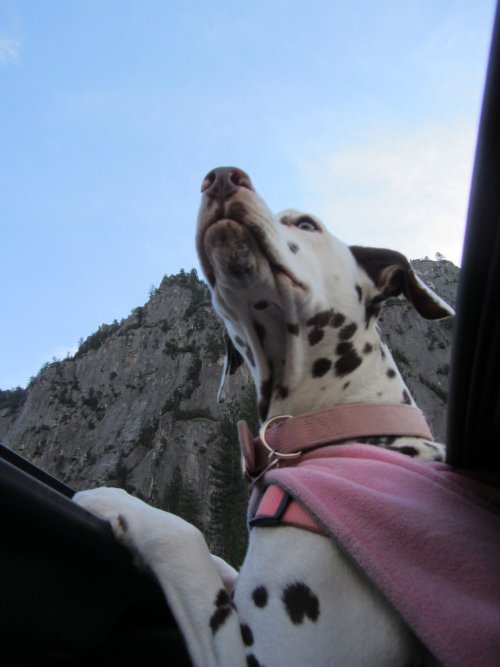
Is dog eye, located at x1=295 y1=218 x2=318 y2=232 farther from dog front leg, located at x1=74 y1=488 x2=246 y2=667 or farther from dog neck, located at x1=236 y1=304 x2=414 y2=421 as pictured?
dog front leg, located at x1=74 y1=488 x2=246 y2=667

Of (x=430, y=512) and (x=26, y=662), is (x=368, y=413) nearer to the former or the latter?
(x=430, y=512)


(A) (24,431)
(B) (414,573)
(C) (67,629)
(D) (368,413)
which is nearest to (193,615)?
(C) (67,629)

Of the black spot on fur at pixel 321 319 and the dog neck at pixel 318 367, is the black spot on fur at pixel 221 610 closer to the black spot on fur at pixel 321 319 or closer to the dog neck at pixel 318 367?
the dog neck at pixel 318 367

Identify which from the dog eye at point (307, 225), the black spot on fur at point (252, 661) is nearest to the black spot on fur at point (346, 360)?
the dog eye at point (307, 225)

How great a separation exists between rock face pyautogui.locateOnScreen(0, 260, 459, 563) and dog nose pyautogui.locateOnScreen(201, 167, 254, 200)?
45.8m

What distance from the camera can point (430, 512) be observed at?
1.71 metres

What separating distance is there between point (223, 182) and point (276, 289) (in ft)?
1.93

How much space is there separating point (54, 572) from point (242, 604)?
0.66 meters

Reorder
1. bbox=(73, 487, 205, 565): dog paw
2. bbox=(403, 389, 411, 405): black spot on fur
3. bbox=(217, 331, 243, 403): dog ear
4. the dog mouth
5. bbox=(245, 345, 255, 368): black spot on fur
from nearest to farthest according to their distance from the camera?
bbox=(73, 487, 205, 565): dog paw, the dog mouth, bbox=(403, 389, 411, 405): black spot on fur, bbox=(245, 345, 255, 368): black spot on fur, bbox=(217, 331, 243, 403): dog ear

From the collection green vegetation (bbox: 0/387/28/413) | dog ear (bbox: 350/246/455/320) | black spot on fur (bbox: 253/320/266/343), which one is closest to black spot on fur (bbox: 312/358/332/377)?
black spot on fur (bbox: 253/320/266/343)

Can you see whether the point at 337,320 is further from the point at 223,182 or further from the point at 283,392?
the point at 223,182

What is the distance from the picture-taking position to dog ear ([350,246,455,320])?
3.20m

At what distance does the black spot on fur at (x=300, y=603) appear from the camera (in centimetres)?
169

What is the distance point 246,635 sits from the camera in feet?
6.04
